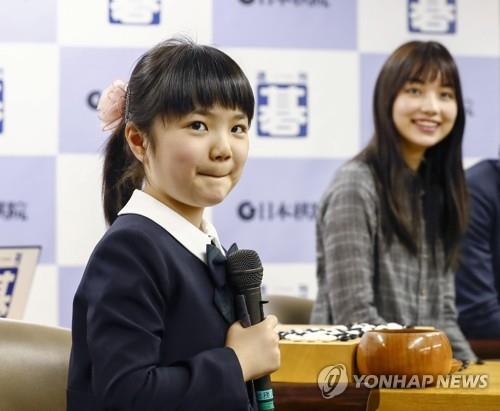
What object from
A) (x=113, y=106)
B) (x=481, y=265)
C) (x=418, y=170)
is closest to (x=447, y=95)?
(x=418, y=170)

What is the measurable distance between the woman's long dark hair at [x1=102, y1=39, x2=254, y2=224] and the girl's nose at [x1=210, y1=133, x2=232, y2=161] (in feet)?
0.15

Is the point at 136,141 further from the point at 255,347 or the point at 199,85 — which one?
the point at 255,347

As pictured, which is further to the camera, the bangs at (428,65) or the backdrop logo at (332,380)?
the bangs at (428,65)

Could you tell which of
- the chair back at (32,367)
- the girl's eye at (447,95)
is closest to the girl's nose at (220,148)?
the chair back at (32,367)

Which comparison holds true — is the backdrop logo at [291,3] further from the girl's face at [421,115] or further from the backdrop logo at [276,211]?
the girl's face at [421,115]

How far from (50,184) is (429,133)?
4.22ft

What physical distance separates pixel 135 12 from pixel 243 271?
80.9 inches

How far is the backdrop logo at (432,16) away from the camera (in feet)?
10.9

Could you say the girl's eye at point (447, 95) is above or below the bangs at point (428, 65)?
below

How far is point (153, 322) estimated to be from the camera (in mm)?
1149

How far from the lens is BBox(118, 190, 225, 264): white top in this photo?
126cm

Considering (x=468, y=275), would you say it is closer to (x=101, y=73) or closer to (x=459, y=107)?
(x=459, y=107)

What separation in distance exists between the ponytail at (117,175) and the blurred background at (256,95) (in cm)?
159

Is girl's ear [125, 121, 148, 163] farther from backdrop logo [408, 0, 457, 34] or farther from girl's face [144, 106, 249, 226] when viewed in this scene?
backdrop logo [408, 0, 457, 34]
